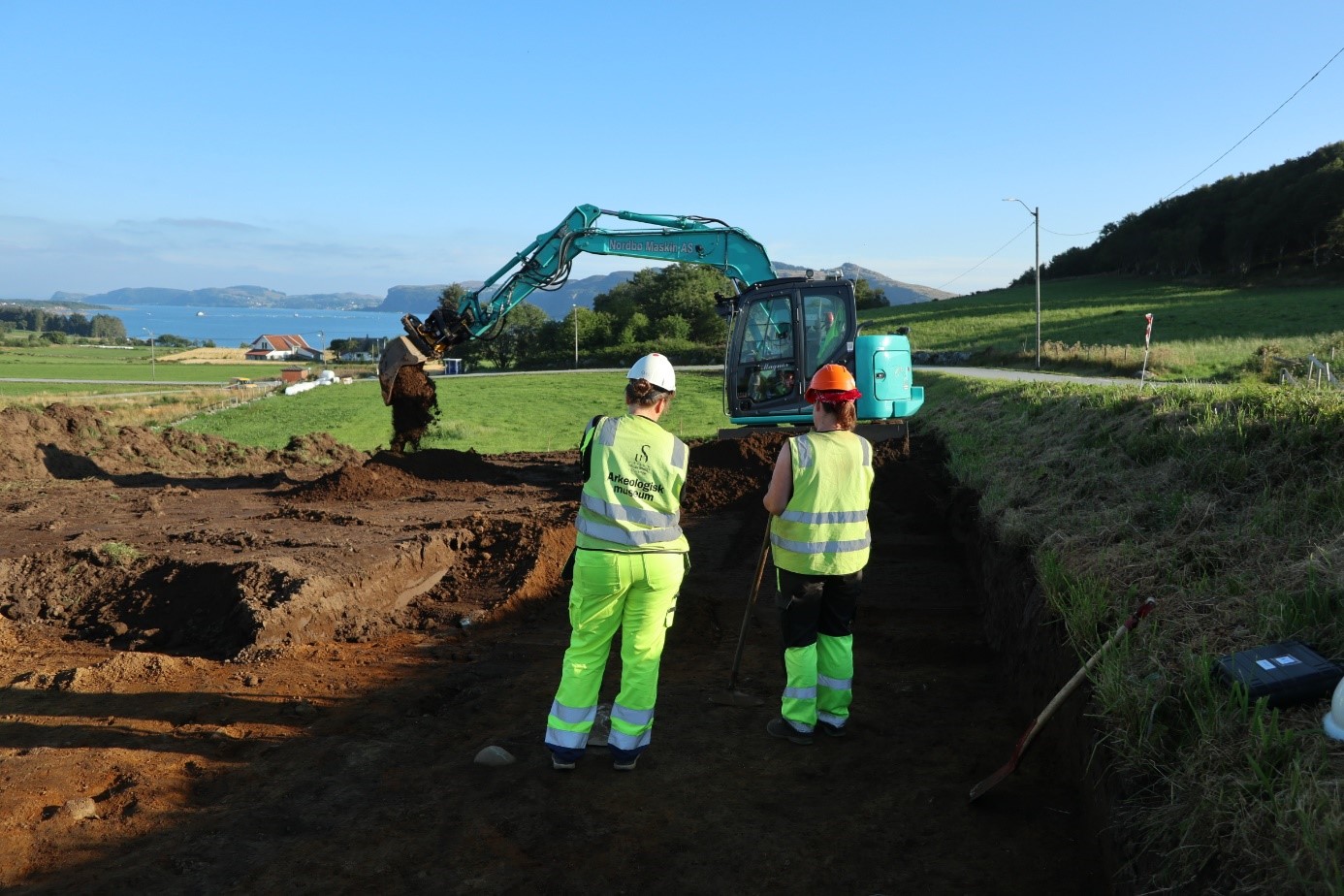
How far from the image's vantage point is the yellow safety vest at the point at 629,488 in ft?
16.5

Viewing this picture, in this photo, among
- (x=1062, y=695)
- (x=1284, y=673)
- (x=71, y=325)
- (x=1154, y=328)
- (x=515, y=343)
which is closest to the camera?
(x=1284, y=673)

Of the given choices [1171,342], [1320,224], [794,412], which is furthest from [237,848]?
[1320,224]

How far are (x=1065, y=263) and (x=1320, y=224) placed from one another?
95.3 feet

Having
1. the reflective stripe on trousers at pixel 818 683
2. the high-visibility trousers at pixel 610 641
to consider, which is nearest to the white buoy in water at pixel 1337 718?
the reflective stripe on trousers at pixel 818 683

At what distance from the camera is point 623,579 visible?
501cm

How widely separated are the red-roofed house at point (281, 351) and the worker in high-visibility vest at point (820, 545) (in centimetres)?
10594

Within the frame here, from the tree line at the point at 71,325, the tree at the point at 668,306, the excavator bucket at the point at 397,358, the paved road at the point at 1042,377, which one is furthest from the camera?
the tree line at the point at 71,325

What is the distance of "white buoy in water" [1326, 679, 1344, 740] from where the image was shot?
10.3 feet

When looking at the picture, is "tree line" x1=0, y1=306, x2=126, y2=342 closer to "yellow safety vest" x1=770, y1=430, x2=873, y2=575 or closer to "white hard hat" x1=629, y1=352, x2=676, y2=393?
"white hard hat" x1=629, y1=352, x2=676, y2=393

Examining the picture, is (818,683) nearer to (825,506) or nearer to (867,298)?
(825,506)

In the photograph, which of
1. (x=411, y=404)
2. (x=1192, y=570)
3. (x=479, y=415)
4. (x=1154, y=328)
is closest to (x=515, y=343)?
(x=1154, y=328)

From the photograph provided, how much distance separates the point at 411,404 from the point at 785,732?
11.1 metres

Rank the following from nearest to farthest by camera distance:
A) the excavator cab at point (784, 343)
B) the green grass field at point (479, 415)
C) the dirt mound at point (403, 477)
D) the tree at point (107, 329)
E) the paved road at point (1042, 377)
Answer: the excavator cab at point (784, 343) → the dirt mound at point (403, 477) → the paved road at point (1042, 377) → the green grass field at point (479, 415) → the tree at point (107, 329)

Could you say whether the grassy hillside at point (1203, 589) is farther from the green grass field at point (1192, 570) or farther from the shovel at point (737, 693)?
the shovel at point (737, 693)
